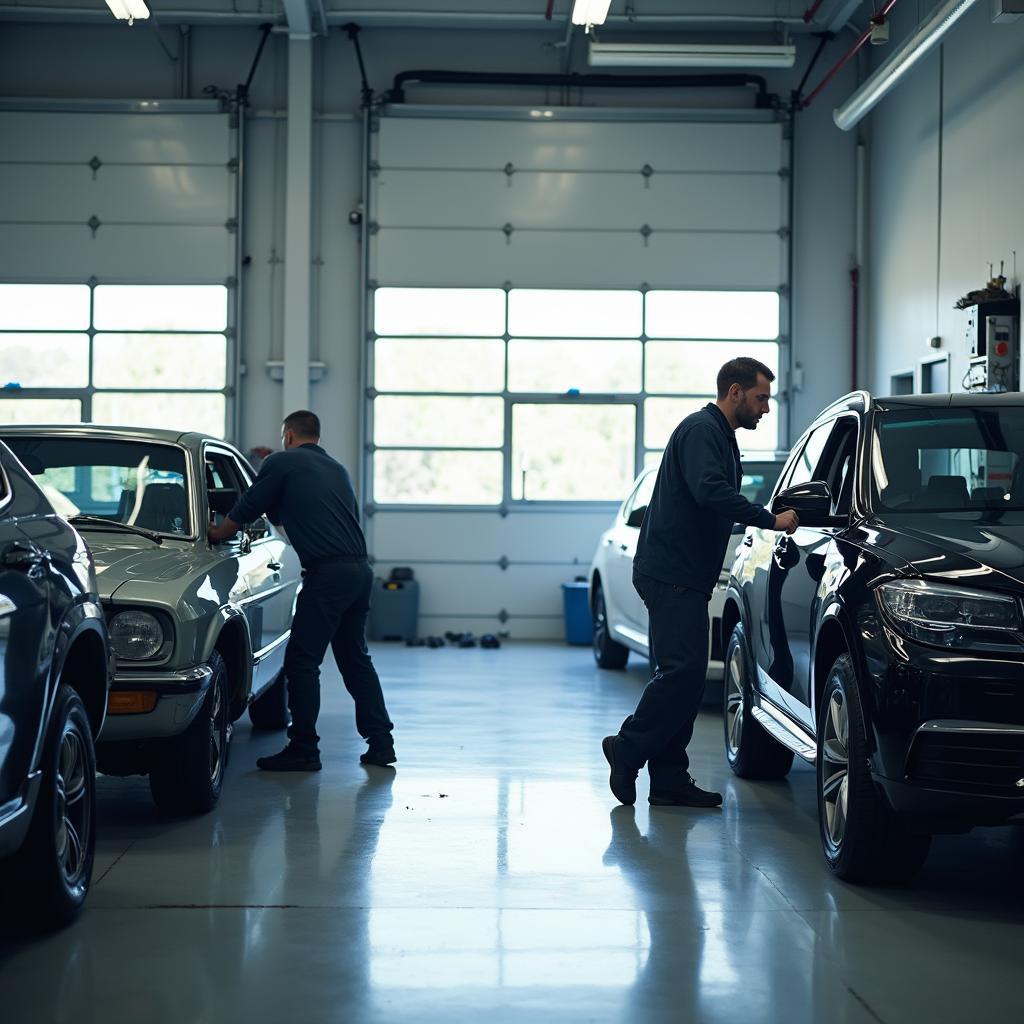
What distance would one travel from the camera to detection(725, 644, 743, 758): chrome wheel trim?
6.93 m

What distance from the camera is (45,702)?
3.87 m

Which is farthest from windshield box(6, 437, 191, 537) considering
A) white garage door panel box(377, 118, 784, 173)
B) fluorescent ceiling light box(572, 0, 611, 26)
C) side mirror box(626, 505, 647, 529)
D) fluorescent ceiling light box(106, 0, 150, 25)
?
white garage door panel box(377, 118, 784, 173)

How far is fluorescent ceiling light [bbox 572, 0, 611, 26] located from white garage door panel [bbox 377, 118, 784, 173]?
3.46 meters

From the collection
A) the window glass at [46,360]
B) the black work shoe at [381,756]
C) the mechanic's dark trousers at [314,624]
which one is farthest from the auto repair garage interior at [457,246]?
the mechanic's dark trousers at [314,624]

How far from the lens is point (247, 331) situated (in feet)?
51.8

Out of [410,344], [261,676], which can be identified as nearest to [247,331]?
[410,344]

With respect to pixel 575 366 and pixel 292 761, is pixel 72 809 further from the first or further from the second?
pixel 575 366

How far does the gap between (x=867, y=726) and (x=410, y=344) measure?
11756 mm

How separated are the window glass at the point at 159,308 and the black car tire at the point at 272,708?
7930 millimetres

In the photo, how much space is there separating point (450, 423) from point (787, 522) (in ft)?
34.5

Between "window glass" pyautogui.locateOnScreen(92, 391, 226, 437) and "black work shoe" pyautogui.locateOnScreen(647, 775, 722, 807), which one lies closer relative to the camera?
"black work shoe" pyautogui.locateOnScreen(647, 775, 722, 807)

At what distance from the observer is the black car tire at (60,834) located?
401cm

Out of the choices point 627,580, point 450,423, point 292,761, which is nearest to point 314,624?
point 292,761

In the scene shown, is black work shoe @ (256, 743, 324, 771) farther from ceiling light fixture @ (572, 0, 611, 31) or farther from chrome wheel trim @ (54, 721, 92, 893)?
ceiling light fixture @ (572, 0, 611, 31)
